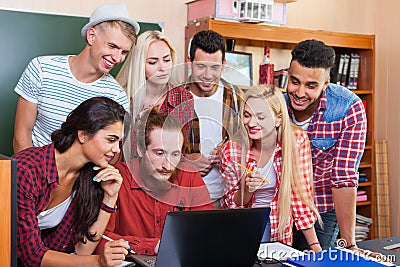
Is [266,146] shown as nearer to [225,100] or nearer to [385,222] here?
[225,100]

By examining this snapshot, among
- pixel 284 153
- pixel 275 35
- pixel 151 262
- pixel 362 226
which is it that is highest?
pixel 275 35

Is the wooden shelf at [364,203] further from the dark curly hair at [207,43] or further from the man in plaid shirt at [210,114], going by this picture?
the man in plaid shirt at [210,114]

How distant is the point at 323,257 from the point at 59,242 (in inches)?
37.4

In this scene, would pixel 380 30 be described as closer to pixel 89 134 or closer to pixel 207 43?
pixel 207 43

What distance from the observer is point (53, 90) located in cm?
244

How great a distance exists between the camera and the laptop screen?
157cm

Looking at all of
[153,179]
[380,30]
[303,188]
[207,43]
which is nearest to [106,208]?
[153,179]

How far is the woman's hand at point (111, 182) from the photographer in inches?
80.7

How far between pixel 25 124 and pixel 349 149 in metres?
1.42

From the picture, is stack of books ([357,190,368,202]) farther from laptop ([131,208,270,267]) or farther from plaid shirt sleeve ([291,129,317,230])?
laptop ([131,208,270,267])

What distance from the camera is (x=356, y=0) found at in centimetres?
454

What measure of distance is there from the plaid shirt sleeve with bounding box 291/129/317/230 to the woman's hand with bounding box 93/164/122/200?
77 cm

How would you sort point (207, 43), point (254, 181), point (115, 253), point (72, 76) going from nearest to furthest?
1. point (115, 253)
2. point (254, 181)
3. point (72, 76)
4. point (207, 43)

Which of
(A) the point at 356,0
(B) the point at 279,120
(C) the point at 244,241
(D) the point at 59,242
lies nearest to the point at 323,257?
(C) the point at 244,241
